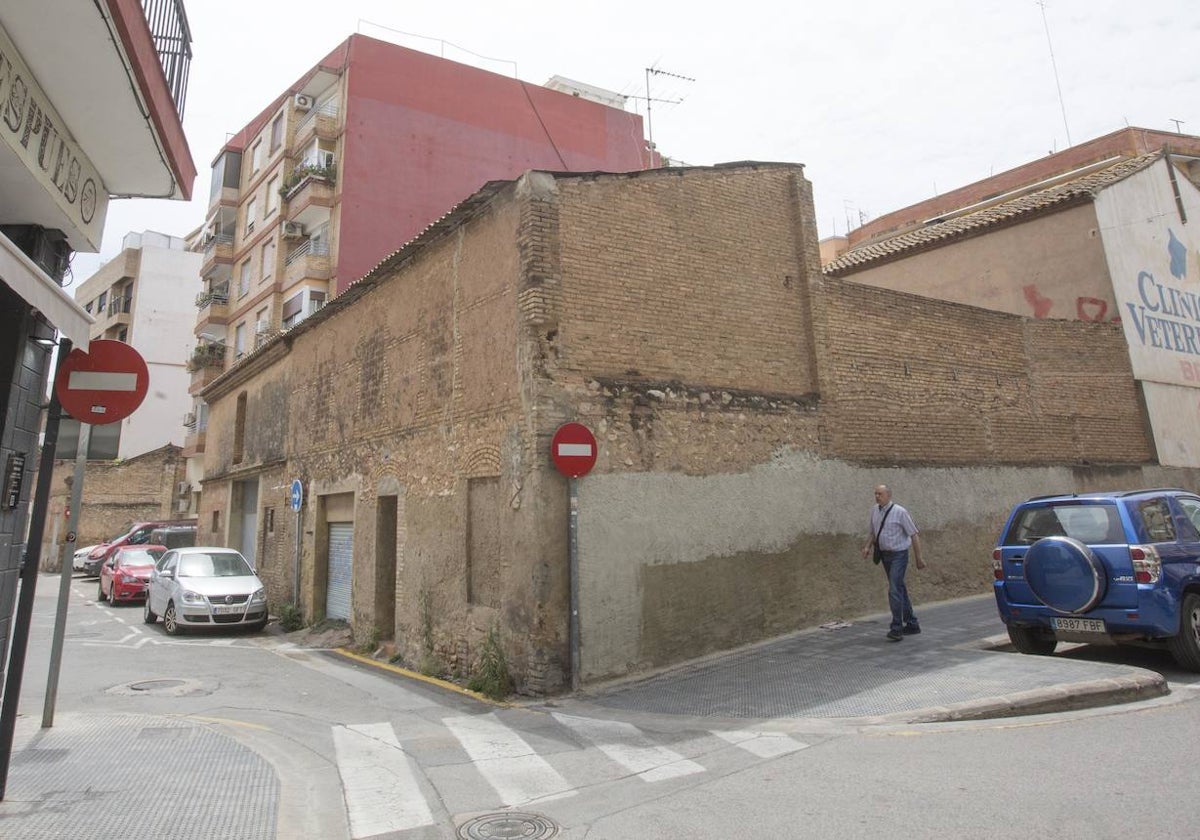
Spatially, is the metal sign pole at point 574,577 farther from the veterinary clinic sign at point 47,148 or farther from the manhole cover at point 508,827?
the veterinary clinic sign at point 47,148

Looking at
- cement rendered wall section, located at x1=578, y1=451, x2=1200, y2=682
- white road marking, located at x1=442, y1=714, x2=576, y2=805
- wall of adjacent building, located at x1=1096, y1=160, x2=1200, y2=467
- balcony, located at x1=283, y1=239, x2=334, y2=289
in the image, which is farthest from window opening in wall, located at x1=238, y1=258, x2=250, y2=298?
wall of adjacent building, located at x1=1096, y1=160, x2=1200, y2=467

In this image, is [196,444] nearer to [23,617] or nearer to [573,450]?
[573,450]

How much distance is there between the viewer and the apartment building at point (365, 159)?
26484 mm

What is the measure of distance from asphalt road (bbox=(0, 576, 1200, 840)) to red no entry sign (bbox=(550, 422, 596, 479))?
246cm

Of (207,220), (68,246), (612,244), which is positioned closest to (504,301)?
(612,244)

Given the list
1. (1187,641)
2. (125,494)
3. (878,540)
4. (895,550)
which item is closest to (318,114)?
(125,494)

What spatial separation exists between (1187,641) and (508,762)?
6.57 meters

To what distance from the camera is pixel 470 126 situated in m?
28.5

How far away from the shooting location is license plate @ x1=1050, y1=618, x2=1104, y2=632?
23.8 ft

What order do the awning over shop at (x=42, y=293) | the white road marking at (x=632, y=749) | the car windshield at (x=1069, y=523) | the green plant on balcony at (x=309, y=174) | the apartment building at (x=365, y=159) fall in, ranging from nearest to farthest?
the awning over shop at (x=42, y=293), the white road marking at (x=632, y=749), the car windshield at (x=1069, y=523), the apartment building at (x=365, y=159), the green plant on balcony at (x=309, y=174)

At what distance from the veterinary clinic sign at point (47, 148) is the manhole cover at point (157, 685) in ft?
17.7

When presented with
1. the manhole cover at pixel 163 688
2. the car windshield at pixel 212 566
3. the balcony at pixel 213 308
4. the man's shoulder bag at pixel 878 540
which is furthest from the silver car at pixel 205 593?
the balcony at pixel 213 308

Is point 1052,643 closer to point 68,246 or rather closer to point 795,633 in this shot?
point 795,633

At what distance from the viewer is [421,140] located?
2758 centimetres
